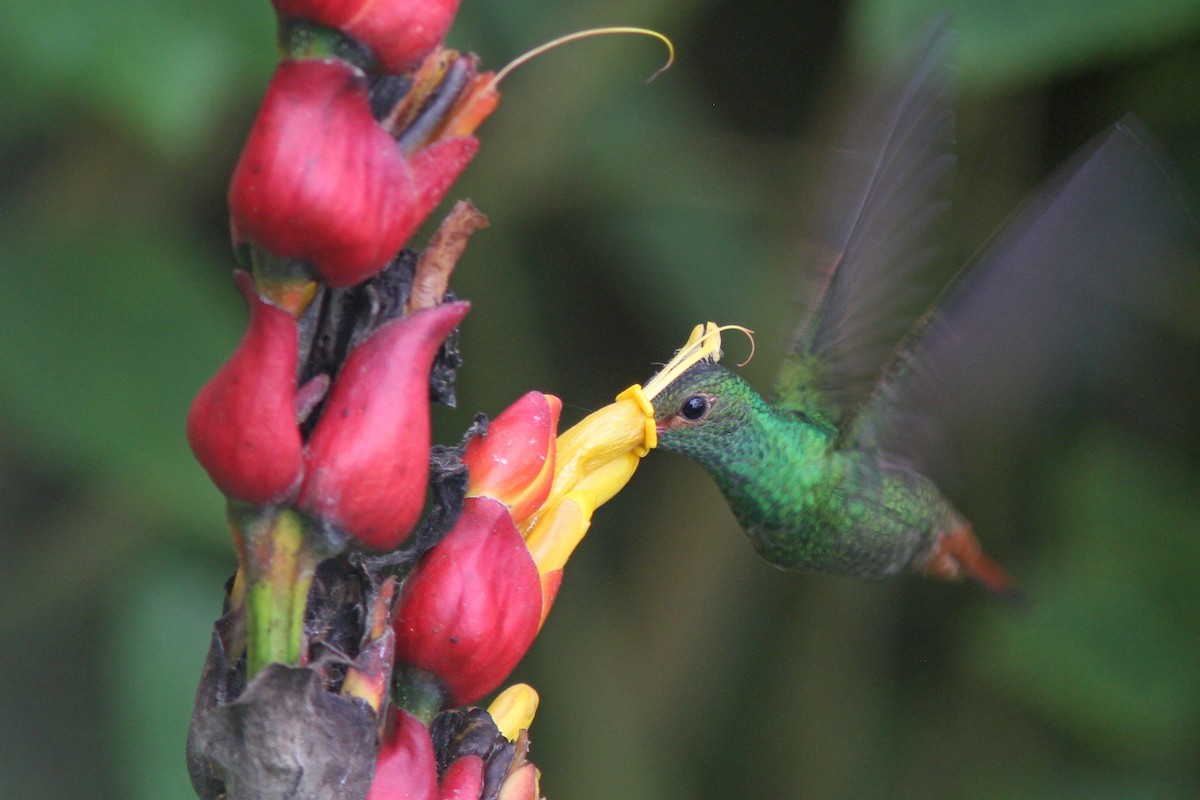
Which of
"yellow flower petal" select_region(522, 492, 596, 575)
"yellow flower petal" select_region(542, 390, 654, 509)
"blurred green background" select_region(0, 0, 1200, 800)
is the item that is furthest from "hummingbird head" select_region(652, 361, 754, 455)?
"blurred green background" select_region(0, 0, 1200, 800)

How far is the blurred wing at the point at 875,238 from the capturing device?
129cm

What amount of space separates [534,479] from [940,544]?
3.00 feet

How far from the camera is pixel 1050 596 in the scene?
6.36 ft

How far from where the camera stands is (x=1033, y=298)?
1299 millimetres

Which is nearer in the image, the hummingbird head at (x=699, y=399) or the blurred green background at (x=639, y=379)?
the hummingbird head at (x=699, y=399)

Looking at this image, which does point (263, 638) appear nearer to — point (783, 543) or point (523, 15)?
point (783, 543)

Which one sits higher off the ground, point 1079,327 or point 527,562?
point 1079,327

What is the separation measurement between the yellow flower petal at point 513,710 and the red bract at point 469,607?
4.9 inches

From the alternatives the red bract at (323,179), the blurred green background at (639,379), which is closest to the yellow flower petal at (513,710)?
the red bract at (323,179)

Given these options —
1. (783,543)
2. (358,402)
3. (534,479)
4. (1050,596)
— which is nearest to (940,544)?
(783,543)

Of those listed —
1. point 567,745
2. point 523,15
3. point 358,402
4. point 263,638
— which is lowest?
point 567,745

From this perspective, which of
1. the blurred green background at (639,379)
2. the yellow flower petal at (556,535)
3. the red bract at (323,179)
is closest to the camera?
the red bract at (323,179)

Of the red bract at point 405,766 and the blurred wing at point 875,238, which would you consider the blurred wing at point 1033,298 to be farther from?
the red bract at point 405,766

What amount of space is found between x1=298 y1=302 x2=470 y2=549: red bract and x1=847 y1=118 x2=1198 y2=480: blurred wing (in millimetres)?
800
